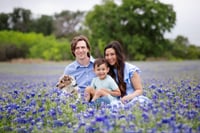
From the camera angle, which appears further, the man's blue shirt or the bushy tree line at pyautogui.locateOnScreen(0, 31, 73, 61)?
the bushy tree line at pyautogui.locateOnScreen(0, 31, 73, 61)

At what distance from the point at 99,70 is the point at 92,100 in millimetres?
406

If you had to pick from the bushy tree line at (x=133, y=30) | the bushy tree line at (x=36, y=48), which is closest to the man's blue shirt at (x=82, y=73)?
the bushy tree line at (x=36, y=48)

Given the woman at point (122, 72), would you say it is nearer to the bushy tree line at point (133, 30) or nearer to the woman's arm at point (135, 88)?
the woman's arm at point (135, 88)

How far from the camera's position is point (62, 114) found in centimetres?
468

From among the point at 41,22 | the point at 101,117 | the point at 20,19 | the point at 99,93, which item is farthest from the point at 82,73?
the point at 41,22

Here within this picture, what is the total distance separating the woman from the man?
420 millimetres

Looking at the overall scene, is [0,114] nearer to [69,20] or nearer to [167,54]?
[167,54]

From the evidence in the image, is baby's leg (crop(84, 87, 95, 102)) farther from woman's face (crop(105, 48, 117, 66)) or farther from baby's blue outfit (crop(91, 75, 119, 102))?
woman's face (crop(105, 48, 117, 66))

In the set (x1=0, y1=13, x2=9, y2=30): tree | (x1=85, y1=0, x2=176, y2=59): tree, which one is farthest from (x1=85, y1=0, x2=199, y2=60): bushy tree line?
(x1=0, y1=13, x2=9, y2=30): tree

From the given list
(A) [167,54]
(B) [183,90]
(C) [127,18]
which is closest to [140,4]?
(C) [127,18]

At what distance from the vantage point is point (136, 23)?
3953cm

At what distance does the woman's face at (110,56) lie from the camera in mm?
5781

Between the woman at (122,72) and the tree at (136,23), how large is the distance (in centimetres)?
3310

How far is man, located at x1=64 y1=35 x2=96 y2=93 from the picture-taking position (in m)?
6.14
